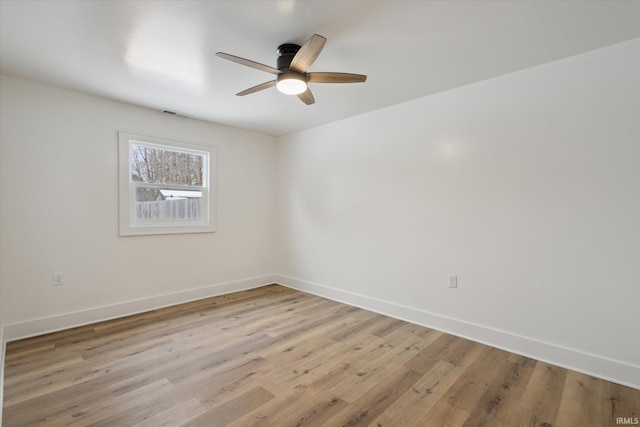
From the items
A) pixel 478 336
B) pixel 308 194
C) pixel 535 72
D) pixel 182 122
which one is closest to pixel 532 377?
pixel 478 336

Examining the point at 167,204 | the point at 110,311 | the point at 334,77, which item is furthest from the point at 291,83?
the point at 110,311

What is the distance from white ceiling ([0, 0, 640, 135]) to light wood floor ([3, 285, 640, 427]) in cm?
241

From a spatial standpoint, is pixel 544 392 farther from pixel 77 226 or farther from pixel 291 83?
pixel 77 226

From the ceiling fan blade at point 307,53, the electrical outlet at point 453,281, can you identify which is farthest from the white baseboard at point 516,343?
the ceiling fan blade at point 307,53

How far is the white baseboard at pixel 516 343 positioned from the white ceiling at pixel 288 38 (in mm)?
2296

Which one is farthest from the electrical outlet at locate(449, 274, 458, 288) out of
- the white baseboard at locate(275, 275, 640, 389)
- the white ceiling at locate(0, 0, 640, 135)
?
the white ceiling at locate(0, 0, 640, 135)

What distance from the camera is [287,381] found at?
2113 mm

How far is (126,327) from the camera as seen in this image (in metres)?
3.07

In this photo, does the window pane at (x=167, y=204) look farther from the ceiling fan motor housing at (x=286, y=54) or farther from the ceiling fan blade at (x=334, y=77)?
the ceiling fan blade at (x=334, y=77)

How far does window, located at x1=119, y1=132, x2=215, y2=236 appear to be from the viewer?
3.43m

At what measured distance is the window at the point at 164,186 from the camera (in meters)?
3.43

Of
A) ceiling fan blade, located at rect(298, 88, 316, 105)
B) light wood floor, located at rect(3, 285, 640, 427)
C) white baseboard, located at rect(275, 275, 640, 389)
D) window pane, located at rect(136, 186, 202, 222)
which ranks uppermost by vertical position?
ceiling fan blade, located at rect(298, 88, 316, 105)

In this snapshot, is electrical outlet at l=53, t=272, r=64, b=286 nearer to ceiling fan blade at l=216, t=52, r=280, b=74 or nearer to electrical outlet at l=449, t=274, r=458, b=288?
ceiling fan blade at l=216, t=52, r=280, b=74

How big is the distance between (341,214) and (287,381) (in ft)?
7.50
